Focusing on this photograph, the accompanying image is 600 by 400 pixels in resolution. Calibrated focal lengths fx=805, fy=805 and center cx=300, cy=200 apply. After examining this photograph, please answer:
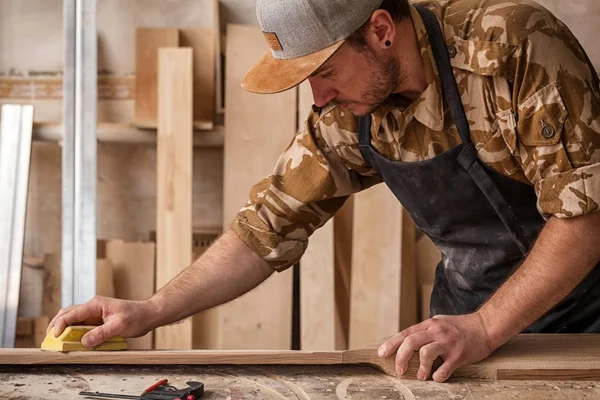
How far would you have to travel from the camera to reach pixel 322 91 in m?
Answer: 2.10

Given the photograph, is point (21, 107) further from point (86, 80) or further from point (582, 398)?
point (582, 398)

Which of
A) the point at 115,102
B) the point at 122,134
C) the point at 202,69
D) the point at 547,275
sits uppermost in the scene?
the point at 202,69

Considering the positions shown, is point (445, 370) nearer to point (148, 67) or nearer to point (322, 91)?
point (322, 91)

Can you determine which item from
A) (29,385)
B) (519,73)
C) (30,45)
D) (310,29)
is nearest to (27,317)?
(30,45)

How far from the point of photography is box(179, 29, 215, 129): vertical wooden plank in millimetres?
4020

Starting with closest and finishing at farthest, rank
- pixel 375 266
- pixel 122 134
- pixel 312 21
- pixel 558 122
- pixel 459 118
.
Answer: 1. pixel 558 122
2. pixel 312 21
3. pixel 459 118
4. pixel 375 266
5. pixel 122 134

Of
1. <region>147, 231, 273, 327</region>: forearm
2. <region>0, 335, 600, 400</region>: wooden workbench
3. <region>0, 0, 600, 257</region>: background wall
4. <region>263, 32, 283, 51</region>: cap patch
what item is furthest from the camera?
<region>0, 0, 600, 257</region>: background wall

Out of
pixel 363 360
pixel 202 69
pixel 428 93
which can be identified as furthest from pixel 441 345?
pixel 202 69

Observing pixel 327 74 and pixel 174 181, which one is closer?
pixel 327 74

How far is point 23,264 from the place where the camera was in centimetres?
414

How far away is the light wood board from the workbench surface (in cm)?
2

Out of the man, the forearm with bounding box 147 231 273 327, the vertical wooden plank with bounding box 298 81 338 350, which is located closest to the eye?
the man

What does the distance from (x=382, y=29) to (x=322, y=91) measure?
0.72 feet

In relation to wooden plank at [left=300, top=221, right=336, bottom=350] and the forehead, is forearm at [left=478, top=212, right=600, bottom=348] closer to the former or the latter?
the forehead
